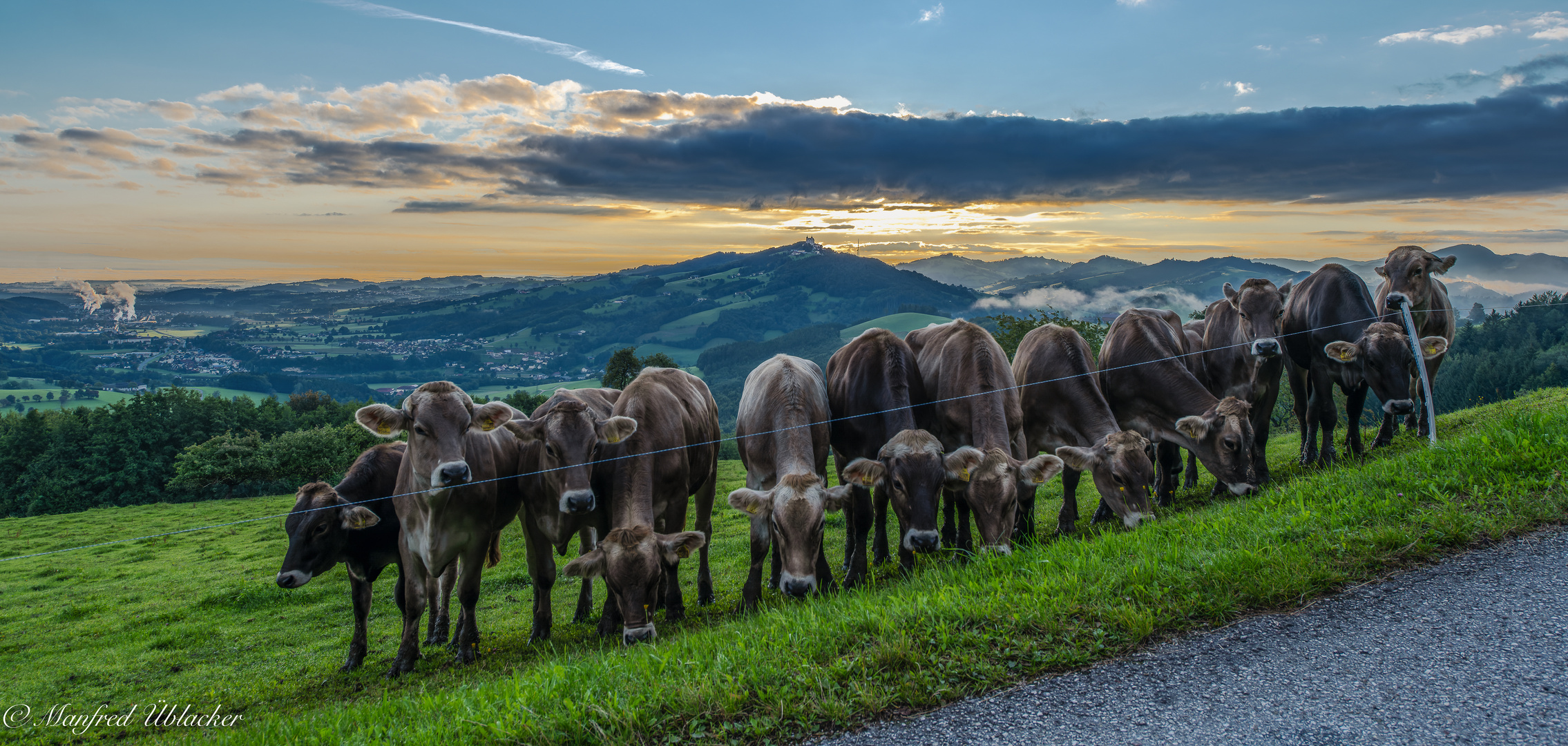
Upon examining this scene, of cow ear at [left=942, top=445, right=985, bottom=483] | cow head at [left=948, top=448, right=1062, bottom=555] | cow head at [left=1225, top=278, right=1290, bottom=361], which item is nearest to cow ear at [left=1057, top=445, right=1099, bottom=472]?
cow head at [left=948, top=448, right=1062, bottom=555]

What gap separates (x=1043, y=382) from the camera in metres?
10.6

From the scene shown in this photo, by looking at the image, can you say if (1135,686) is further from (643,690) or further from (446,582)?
(446,582)

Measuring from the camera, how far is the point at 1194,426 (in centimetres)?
959

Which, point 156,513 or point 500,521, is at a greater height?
point 500,521

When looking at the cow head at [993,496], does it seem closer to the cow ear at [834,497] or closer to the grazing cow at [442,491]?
the cow ear at [834,497]

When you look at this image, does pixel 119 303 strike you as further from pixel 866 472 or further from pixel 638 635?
pixel 866 472

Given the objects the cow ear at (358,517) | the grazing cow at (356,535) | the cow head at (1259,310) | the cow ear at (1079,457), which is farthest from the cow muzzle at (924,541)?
the cow head at (1259,310)

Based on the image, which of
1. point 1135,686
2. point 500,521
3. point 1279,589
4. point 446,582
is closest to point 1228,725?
point 1135,686

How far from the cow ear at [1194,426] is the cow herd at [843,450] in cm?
4

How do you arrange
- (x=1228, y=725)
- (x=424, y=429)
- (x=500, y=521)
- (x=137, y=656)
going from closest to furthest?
1. (x=1228, y=725)
2. (x=424, y=429)
3. (x=500, y=521)
4. (x=137, y=656)

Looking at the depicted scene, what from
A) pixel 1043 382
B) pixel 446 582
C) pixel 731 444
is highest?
pixel 1043 382

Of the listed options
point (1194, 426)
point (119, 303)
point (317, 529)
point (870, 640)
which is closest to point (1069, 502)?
point (1194, 426)

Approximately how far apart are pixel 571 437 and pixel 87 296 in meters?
244

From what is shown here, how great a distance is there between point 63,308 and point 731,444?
215171 millimetres
